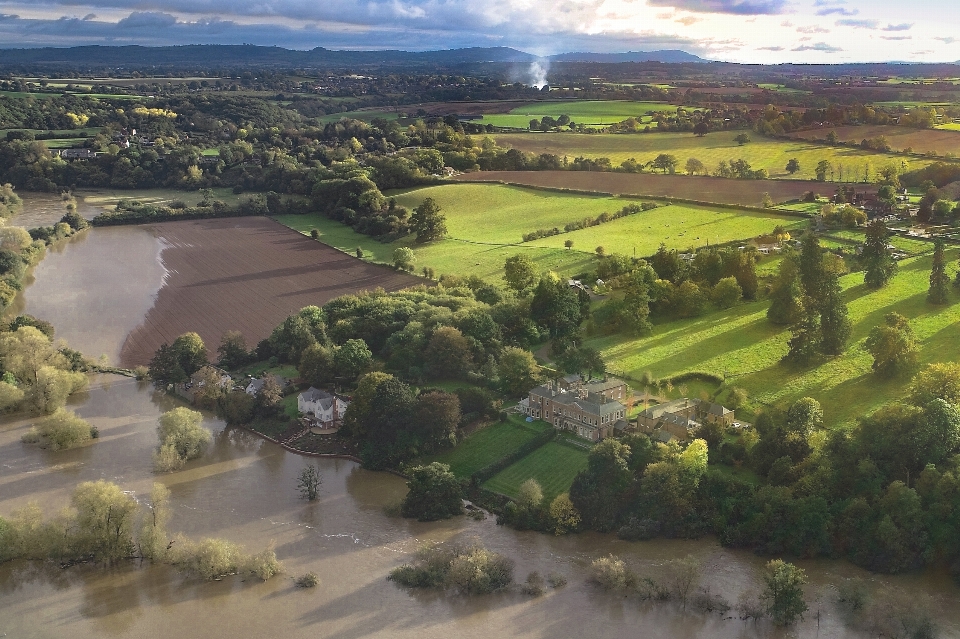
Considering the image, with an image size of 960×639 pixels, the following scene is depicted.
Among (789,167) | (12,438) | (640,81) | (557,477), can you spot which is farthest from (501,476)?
(640,81)

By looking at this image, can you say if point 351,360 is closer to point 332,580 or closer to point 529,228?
point 332,580

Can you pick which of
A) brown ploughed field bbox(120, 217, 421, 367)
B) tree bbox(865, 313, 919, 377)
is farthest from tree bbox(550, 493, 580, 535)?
brown ploughed field bbox(120, 217, 421, 367)

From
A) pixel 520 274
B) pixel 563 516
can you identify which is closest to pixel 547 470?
pixel 563 516

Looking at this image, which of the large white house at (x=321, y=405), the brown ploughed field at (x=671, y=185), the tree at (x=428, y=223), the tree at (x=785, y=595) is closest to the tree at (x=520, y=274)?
the tree at (x=428, y=223)

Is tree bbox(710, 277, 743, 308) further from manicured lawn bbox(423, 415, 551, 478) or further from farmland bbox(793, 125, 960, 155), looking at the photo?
farmland bbox(793, 125, 960, 155)

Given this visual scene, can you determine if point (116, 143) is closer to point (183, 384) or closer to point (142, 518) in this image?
point (183, 384)
